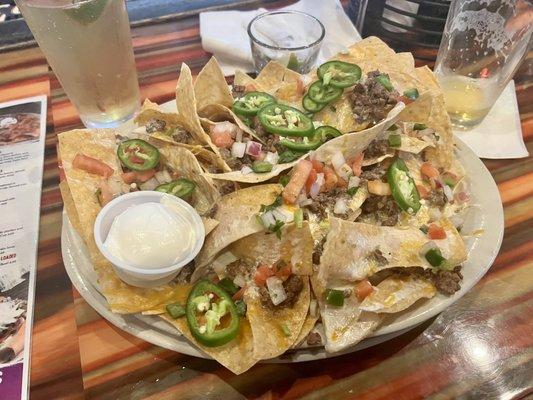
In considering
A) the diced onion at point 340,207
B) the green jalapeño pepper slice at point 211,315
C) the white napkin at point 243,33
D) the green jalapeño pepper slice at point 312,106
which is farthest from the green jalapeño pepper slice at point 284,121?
the white napkin at point 243,33

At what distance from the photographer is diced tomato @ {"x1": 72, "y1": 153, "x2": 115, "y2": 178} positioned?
1.66 metres

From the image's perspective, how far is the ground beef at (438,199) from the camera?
1646mm

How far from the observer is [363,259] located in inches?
55.5

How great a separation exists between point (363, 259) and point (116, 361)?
2.74ft

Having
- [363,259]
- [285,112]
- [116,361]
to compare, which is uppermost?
[285,112]

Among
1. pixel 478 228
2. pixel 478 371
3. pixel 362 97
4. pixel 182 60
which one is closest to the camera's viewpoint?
pixel 478 371

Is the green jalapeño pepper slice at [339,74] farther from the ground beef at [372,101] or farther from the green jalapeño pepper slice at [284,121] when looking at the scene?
the green jalapeño pepper slice at [284,121]

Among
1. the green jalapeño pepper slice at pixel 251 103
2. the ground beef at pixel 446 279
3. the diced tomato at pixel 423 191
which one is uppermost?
the green jalapeño pepper slice at pixel 251 103

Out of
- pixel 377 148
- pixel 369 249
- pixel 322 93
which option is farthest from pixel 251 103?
pixel 369 249

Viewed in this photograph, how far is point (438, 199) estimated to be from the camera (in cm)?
165

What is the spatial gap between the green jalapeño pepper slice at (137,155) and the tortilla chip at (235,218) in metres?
0.34

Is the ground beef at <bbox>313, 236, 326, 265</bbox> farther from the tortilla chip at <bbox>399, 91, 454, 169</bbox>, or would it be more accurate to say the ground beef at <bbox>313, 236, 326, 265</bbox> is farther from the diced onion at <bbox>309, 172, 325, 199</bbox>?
the tortilla chip at <bbox>399, 91, 454, 169</bbox>

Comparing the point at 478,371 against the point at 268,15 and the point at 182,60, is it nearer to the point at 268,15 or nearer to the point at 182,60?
the point at 268,15

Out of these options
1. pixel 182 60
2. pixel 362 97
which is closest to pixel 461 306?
pixel 362 97
